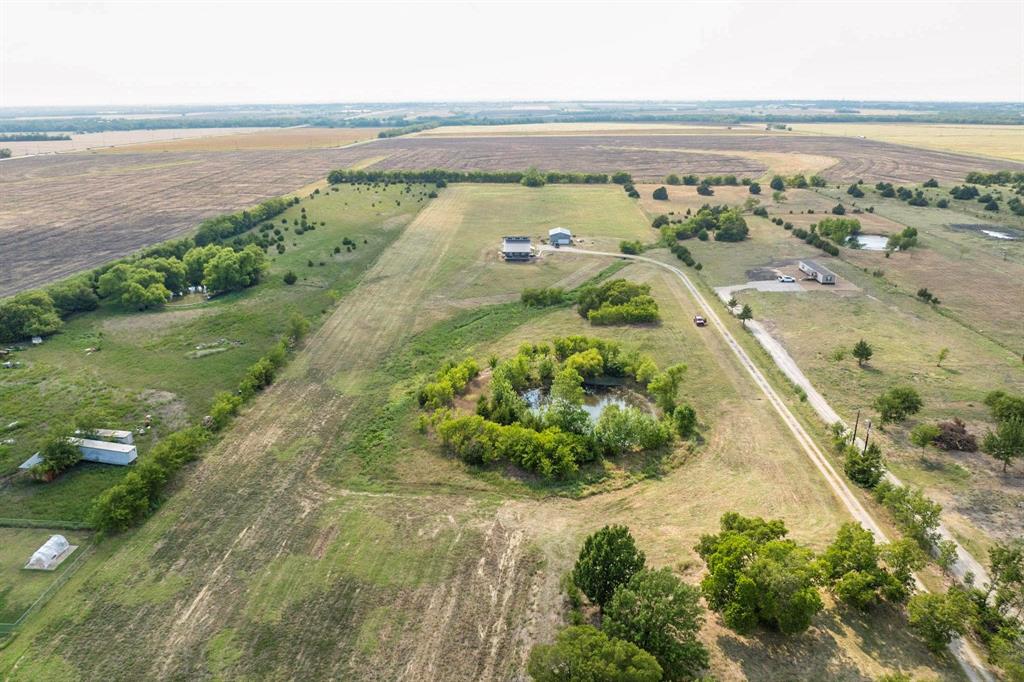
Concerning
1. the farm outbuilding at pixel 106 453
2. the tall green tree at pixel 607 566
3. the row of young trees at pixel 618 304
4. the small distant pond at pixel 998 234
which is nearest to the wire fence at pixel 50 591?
the farm outbuilding at pixel 106 453

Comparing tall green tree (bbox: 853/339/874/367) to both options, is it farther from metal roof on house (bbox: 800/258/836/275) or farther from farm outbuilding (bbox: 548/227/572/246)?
farm outbuilding (bbox: 548/227/572/246)

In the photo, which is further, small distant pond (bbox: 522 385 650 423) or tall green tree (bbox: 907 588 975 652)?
small distant pond (bbox: 522 385 650 423)

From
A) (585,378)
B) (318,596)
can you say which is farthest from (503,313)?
(318,596)

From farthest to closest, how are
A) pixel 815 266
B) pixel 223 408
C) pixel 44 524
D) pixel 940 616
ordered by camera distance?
pixel 815 266 → pixel 223 408 → pixel 44 524 → pixel 940 616

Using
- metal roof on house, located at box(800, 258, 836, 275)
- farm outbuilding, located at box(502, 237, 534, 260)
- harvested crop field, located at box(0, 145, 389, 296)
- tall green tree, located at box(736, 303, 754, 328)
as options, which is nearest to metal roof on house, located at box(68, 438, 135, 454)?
harvested crop field, located at box(0, 145, 389, 296)

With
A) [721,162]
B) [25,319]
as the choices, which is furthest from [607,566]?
[721,162]

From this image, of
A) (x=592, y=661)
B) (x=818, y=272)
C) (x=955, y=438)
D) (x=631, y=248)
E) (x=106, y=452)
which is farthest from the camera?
(x=631, y=248)

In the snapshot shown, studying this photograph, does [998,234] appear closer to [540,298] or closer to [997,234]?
[997,234]
